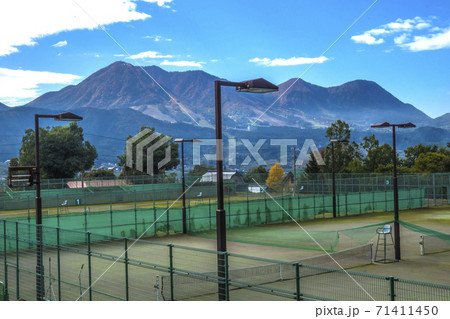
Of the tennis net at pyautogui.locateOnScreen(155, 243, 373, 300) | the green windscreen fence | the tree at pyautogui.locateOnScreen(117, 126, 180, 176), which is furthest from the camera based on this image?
the tree at pyautogui.locateOnScreen(117, 126, 180, 176)

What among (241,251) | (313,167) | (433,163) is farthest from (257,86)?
(313,167)

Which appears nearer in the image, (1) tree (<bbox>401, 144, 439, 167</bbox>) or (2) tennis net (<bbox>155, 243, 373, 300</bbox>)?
(2) tennis net (<bbox>155, 243, 373, 300</bbox>)

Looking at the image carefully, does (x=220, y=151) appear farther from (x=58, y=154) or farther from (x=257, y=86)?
(x=58, y=154)

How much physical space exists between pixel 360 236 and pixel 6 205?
42731 mm

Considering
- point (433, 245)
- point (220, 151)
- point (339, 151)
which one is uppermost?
point (339, 151)

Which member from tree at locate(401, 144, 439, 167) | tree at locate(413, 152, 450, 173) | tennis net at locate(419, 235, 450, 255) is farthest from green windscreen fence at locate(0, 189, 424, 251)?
tree at locate(401, 144, 439, 167)

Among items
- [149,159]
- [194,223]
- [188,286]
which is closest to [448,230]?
[194,223]

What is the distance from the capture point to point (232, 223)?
125 ft

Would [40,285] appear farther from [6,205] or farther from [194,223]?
[6,205]

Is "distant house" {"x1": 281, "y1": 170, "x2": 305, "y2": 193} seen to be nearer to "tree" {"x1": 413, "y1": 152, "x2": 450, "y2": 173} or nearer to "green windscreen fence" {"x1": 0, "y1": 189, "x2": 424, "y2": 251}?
"green windscreen fence" {"x1": 0, "y1": 189, "x2": 424, "y2": 251}

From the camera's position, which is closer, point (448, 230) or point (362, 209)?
point (448, 230)

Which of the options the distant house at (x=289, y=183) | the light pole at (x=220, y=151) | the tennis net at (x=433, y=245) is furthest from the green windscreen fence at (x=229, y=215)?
the light pole at (x=220, y=151)

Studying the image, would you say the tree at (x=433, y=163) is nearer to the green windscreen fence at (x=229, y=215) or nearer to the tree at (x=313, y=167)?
the tree at (x=313, y=167)

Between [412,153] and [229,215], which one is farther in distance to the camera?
[412,153]
